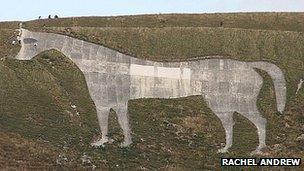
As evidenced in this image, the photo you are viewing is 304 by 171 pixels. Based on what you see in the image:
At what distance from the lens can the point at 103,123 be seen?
42094mm

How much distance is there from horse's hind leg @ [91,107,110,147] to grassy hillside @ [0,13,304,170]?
1.66ft

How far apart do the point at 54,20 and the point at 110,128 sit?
58.1ft

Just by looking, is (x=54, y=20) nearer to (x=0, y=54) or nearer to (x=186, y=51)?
(x=0, y=54)

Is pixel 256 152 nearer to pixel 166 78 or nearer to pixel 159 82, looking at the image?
pixel 166 78

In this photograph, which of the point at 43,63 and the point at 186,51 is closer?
the point at 43,63

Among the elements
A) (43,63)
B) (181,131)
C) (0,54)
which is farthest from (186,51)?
(0,54)

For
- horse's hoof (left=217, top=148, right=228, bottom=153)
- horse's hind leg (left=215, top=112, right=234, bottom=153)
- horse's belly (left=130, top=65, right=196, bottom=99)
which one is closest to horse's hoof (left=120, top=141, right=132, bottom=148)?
horse's belly (left=130, top=65, right=196, bottom=99)

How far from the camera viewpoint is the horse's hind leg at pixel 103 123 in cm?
4125

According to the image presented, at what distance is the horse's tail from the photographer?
151ft

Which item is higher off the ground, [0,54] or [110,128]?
[0,54]

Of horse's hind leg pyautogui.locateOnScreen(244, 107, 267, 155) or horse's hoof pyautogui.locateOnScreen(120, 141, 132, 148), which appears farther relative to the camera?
horse's hind leg pyautogui.locateOnScreen(244, 107, 267, 155)

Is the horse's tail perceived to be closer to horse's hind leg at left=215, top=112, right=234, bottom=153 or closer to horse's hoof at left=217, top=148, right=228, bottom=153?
horse's hind leg at left=215, top=112, right=234, bottom=153

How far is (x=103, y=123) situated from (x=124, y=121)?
1.56m

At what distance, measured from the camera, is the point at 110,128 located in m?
41.9
